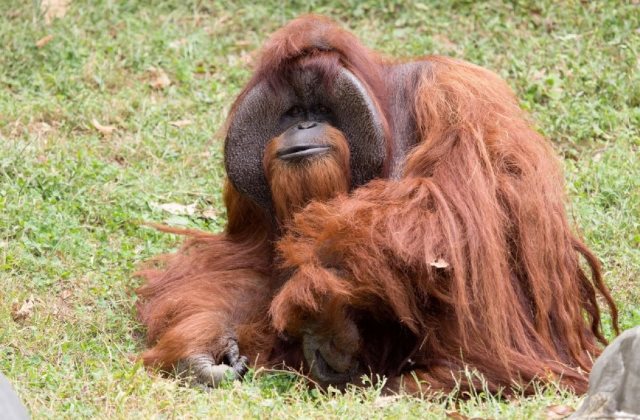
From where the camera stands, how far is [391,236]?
4008mm

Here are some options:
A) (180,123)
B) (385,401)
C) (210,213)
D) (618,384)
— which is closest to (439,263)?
(385,401)

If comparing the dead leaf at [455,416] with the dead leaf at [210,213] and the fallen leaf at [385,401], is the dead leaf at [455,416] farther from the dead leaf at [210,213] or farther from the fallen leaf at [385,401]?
the dead leaf at [210,213]

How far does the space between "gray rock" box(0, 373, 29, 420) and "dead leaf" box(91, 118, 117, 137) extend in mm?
3434

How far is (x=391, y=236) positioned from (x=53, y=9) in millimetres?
4204

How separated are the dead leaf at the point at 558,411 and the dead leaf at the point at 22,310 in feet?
7.42

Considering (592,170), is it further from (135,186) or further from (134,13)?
(134,13)

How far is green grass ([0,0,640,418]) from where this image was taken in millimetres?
4051

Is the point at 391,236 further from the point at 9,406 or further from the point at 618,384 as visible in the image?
the point at 9,406

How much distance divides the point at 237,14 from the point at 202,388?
394cm

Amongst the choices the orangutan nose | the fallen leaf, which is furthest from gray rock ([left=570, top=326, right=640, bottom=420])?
the orangutan nose

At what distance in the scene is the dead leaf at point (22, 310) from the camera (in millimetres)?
4832

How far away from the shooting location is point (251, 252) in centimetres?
500

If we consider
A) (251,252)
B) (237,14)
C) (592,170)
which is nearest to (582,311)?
(251,252)

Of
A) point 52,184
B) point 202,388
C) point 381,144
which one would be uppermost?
point 381,144
